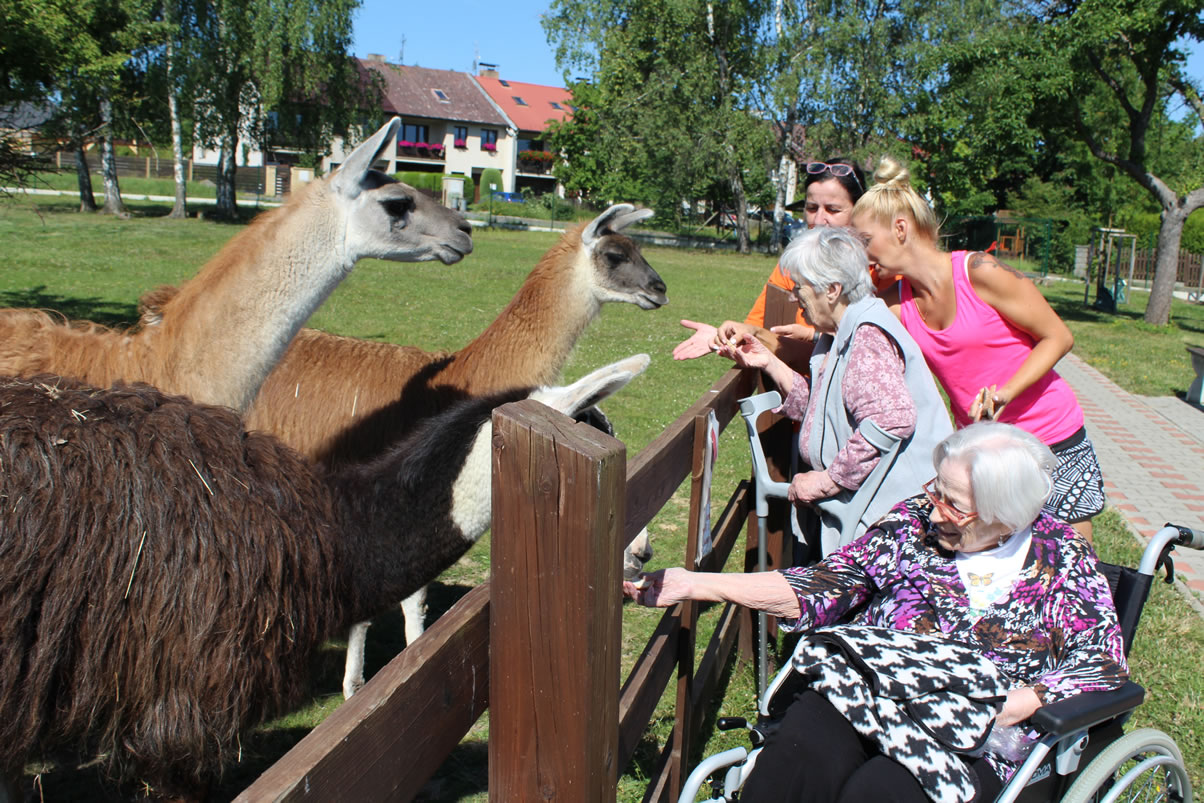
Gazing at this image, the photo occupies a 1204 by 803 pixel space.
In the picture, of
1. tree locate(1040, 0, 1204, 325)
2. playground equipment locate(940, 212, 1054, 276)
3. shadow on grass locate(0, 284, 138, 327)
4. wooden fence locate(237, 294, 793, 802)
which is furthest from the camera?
playground equipment locate(940, 212, 1054, 276)

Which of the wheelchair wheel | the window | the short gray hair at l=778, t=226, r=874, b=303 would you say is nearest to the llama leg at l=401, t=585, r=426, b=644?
the short gray hair at l=778, t=226, r=874, b=303

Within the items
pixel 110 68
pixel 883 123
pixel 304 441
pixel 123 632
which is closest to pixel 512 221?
pixel 883 123

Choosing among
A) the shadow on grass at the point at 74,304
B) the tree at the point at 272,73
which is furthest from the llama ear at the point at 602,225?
the tree at the point at 272,73

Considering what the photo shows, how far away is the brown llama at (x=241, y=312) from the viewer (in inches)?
143

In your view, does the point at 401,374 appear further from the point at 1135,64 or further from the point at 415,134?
the point at 415,134

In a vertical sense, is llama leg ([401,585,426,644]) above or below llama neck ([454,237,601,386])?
below

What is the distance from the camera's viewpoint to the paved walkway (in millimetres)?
6370

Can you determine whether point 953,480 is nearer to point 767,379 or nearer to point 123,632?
point 767,379

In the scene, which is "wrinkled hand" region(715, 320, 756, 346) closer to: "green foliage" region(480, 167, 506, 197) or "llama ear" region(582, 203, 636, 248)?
"llama ear" region(582, 203, 636, 248)

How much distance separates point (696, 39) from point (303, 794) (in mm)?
32931

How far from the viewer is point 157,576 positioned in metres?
1.95

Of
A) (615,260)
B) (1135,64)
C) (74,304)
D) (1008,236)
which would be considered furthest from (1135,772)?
(1008,236)

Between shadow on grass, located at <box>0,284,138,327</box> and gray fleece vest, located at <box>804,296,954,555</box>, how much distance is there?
32.5 ft

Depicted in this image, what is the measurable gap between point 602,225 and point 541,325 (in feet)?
3.16
